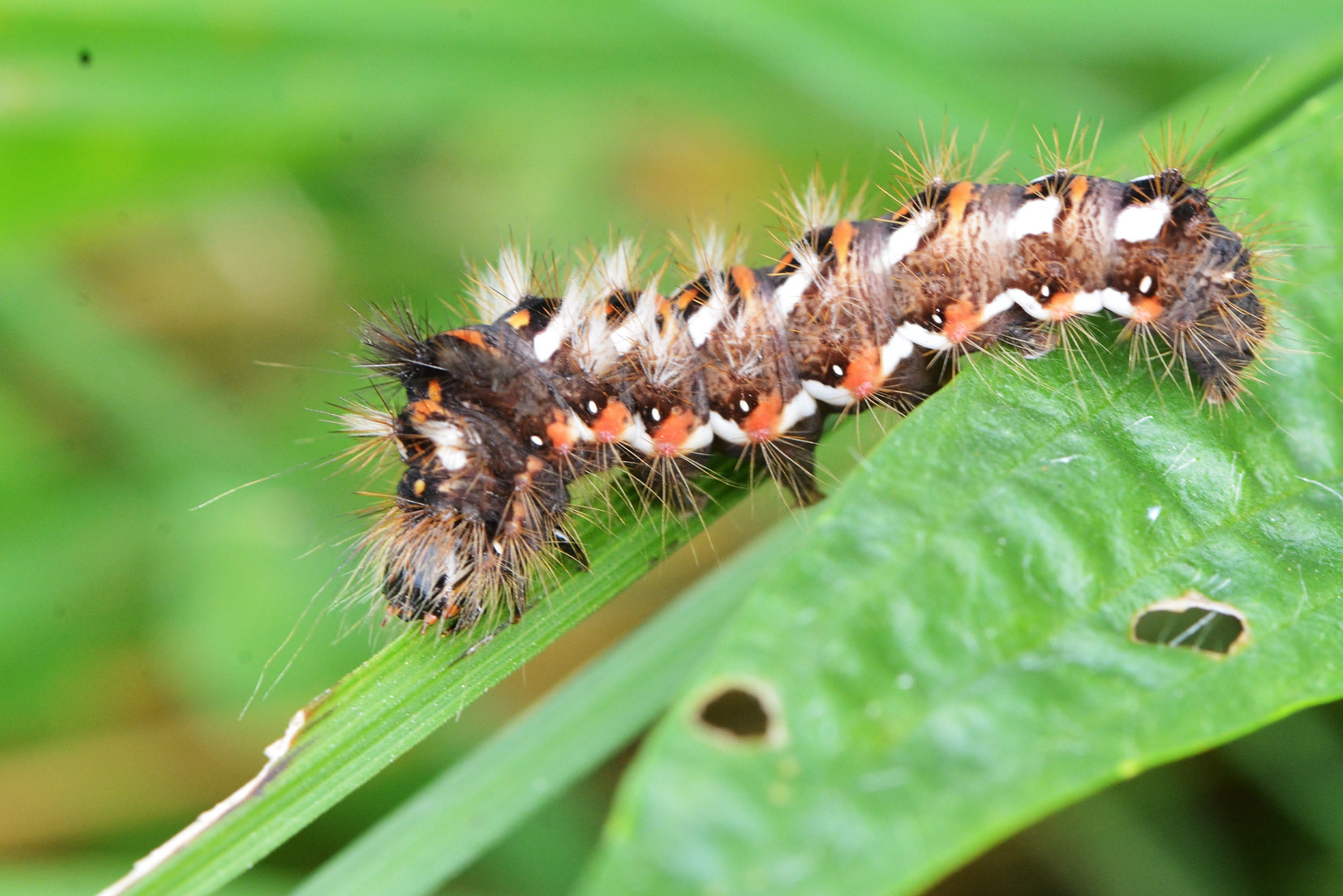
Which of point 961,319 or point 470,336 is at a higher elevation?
point 470,336

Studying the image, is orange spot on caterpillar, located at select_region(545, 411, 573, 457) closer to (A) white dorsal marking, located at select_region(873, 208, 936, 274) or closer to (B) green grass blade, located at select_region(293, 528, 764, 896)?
(B) green grass blade, located at select_region(293, 528, 764, 896)

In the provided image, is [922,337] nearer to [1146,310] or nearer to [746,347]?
[746,347]

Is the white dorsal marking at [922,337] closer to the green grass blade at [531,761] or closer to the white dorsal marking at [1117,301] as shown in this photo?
the white dorsal marking at [1117,301]

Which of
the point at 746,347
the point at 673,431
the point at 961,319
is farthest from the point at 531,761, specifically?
the point at 961,319

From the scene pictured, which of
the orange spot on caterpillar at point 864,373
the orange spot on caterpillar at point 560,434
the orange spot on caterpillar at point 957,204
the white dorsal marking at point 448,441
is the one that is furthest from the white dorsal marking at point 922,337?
the white dorsal marking at point 448,441

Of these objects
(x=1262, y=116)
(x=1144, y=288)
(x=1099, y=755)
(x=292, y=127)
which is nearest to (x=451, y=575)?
(x=1099, y=755)

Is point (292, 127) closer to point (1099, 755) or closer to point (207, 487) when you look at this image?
point (207, 487)
